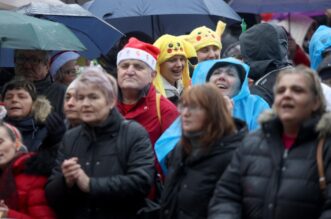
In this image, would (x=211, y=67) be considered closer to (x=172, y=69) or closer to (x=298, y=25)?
(x=172, y=69)

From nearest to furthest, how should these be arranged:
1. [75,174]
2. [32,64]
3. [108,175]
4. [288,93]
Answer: [288,93] → [75,174] → [108,175] → [32,64]

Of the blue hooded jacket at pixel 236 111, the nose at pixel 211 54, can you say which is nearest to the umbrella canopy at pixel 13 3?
the nose at pixel 211 54

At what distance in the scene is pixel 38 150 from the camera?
7.81 meters

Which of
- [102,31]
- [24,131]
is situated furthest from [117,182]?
[102,31]

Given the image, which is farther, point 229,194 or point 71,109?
point 71,109

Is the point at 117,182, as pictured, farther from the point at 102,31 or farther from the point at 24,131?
the point at 102,31

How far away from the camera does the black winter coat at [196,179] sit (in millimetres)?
6766

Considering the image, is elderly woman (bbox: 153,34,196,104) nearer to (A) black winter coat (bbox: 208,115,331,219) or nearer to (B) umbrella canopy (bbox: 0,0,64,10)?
(B) umbrella canopy (bbox: 0,0,64,10)

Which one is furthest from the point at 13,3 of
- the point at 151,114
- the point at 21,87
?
the point at 151,114

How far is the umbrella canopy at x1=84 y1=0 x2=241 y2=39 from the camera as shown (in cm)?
1199

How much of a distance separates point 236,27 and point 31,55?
6.16 metres

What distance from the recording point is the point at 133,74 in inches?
323

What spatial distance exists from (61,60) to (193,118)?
3593 mm

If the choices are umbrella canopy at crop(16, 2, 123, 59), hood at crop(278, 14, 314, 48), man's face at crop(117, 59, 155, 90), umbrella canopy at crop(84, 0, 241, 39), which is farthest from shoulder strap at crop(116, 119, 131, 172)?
hood at crop(278, 14, 314, 48)
